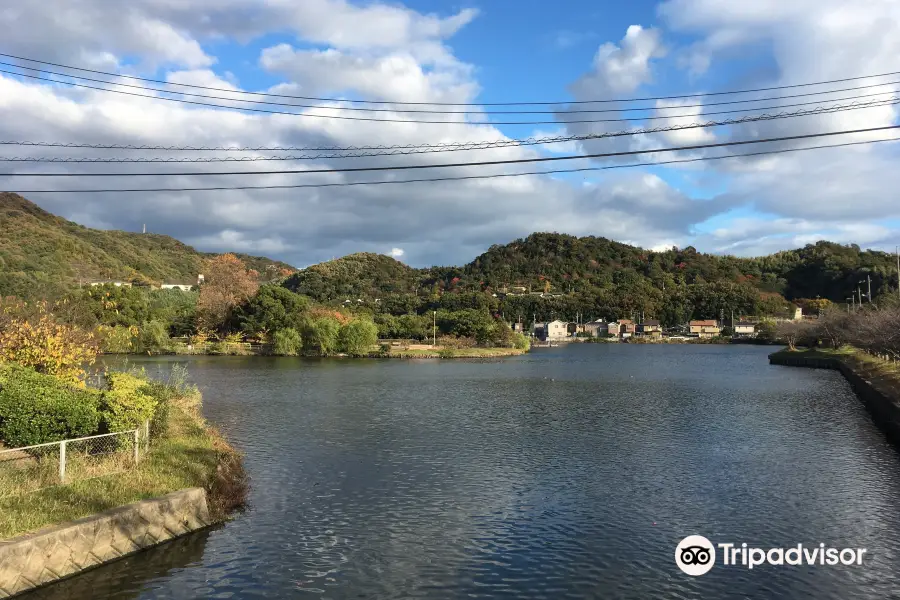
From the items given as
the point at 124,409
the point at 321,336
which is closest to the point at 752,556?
the point at 124,409

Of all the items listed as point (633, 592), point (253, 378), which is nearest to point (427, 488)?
point (633, 592)

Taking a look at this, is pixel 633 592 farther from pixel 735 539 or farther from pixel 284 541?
pixel 284 541

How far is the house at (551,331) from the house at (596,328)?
33.3ft

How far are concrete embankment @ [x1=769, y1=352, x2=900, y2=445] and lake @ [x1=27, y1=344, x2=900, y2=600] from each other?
82cm

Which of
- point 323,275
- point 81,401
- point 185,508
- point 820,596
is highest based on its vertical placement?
point 323,275

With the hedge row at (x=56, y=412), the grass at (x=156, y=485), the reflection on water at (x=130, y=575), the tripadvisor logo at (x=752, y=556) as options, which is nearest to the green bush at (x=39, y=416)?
the hedge row at (x=56, y=412)

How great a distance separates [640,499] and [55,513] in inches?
517

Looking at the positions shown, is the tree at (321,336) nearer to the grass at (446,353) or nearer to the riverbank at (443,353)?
the riverbank at (443,353)

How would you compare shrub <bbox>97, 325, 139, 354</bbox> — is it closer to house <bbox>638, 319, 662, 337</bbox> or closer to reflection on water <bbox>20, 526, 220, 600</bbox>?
reflection on water <bbox>20, 526, 220, 600</bbox>

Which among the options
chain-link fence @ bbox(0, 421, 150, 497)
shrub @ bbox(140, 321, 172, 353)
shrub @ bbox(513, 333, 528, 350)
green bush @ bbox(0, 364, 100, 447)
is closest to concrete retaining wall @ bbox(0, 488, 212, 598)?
chain-link fence @ bbox(0, 421, 150, 497)

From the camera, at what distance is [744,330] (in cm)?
16538

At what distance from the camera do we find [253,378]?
164 feet

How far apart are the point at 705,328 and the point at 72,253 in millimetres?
152153

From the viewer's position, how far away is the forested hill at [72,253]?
94.2 meters
